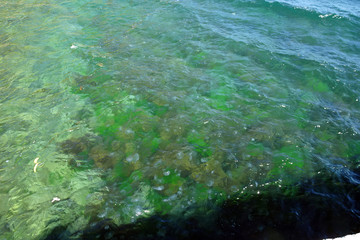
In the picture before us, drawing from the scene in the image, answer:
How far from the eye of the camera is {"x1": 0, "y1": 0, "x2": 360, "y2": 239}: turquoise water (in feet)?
14.2

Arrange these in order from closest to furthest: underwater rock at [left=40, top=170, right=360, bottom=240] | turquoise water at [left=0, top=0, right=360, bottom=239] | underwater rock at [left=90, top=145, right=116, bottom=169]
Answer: underwater rock at [left=40, top=170, right=360, bottom=240] → turquoise water at [left=0, top=0, right=360, bottom=239] → underwater rock at [left=90, top=145, right=116, bottom=169]

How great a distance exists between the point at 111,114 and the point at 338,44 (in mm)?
10057

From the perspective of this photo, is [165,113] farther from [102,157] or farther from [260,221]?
[260,221]

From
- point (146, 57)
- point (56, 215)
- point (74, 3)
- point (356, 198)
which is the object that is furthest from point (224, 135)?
point (74, 3)

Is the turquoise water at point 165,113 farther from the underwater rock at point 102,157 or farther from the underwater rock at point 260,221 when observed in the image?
the underwater rock at point 260,221

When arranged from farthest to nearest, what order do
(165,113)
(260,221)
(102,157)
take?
(165,113)
(102,157)
(260,221)

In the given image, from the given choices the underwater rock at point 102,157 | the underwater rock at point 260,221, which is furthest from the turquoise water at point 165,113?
the underwater rock at point 260,221

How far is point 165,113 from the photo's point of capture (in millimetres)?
6133

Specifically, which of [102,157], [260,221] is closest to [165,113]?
[102,157]

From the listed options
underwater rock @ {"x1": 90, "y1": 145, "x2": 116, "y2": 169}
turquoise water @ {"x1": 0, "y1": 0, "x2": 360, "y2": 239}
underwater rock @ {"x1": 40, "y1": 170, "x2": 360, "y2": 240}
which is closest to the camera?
underwater rock @ {"x1": 40, "y1": 170, "x2": 360, "y2": 240}

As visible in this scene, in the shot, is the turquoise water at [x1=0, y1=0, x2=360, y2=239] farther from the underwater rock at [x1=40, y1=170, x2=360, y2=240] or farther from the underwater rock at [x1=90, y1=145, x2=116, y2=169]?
the underwater rock at [x1=40, y1=170, x2=360, y2=240]

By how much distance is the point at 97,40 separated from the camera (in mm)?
9719

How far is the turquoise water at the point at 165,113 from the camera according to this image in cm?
432

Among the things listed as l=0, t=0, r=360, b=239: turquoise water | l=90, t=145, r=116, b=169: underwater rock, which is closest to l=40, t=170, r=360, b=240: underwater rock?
l=0, t=0, r=360, b=239: turquoise water
